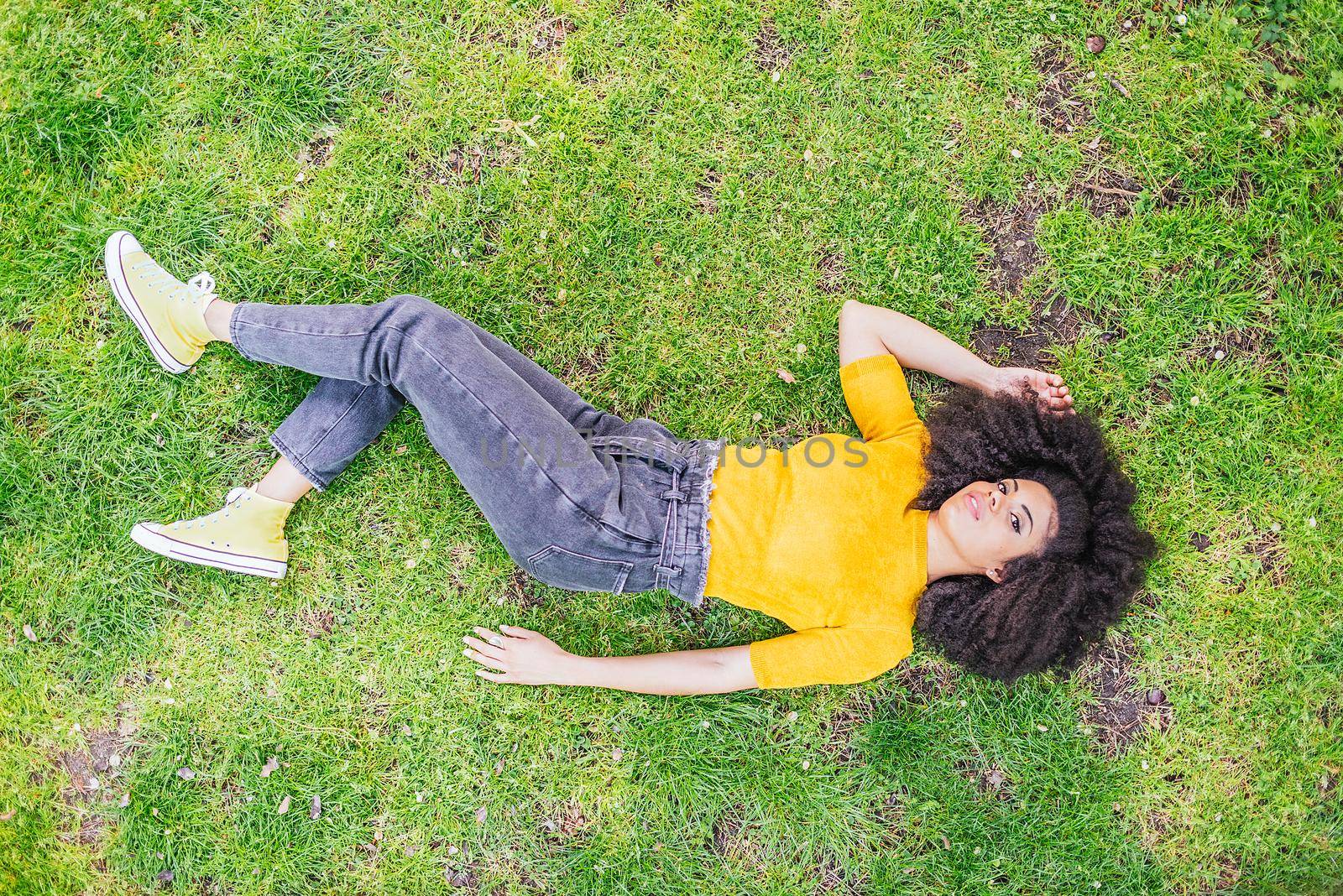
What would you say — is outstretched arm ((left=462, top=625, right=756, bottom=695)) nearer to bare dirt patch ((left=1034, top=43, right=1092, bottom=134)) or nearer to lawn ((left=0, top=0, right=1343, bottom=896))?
lawn ((left=0, top=0, right=1343, bottom=896))

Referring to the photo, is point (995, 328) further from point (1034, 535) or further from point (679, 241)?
point (679, 241)

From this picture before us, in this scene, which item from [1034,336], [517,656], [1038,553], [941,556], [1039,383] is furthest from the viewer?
[1034,336]

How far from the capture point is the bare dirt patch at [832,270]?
16.0ft

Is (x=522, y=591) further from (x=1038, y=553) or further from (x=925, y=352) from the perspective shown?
(x=1038, y=553)

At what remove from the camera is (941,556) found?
404 cm

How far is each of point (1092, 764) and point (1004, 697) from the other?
2.07ft

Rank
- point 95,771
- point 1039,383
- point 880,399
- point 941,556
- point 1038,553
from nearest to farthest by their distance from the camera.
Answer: point 1038,553 < point 941,556 < point 880,399 < point 1039,383 < point 95,771

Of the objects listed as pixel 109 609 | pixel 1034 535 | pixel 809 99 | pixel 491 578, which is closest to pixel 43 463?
pixel 109 609

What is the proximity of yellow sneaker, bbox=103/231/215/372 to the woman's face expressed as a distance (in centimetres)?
412

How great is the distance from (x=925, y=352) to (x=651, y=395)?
1.57 meters

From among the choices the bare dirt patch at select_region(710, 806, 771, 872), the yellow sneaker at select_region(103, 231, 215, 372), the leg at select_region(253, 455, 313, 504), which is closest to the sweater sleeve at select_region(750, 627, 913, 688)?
the bare dirt patch at select_region(710, 806, 771, 872)

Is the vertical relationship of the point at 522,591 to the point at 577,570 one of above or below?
below

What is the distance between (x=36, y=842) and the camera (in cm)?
466

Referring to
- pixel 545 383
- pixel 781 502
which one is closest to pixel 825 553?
pixel 781 502
